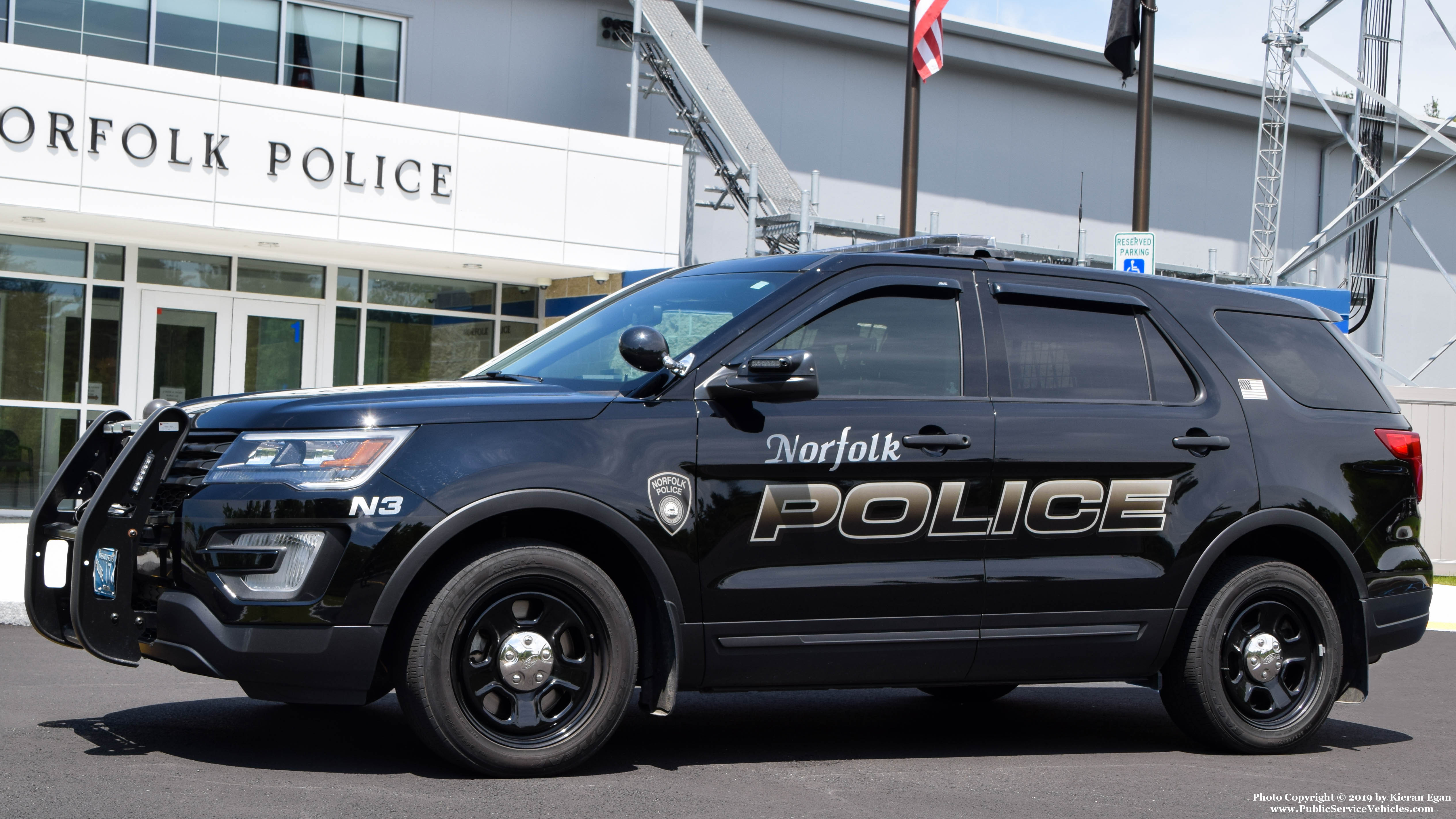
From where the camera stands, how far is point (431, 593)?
4.97m

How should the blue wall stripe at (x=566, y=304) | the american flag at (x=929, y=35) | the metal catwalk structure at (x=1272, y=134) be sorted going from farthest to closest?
the metal catwalk structure at (x=1272, y=134), the blue wall stripe at (x=566, y=304), the american flag at (x=929, y=35)

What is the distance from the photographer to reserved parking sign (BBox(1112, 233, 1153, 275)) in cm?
1321

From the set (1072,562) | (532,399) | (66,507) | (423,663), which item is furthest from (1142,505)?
(66,507)

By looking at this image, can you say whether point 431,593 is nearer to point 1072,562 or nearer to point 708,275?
point 708,275

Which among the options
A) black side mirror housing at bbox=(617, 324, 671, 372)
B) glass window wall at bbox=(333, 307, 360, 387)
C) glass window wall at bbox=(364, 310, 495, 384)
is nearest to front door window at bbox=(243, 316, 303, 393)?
glass window wall at bbox=(333, 307, 360, 387)

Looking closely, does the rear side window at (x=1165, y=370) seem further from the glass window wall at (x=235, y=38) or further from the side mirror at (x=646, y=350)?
the glass window wall at (x=235, y=38)

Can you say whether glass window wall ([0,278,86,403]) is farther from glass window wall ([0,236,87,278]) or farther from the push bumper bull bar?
the push bumper bull bar

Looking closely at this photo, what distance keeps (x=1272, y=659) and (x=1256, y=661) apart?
0.10 m

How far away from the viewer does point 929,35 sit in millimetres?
17297

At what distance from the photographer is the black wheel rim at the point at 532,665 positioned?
198 inches

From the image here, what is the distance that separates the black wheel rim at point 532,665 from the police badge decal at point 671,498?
403 mm

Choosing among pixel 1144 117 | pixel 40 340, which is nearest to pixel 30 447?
pixel 40 340

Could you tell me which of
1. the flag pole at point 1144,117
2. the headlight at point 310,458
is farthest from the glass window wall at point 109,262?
the headlight at point 310,458

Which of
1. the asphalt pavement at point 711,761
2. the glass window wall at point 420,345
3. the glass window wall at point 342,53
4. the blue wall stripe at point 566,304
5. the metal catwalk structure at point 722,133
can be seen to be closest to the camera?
the asphalt pavement at point 711,761
